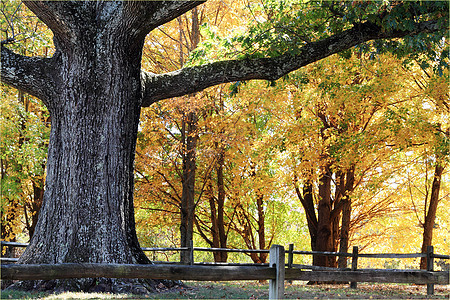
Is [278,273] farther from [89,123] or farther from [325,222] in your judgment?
[325,222]

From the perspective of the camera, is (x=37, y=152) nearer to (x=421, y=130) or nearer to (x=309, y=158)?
(x=309, y=158)

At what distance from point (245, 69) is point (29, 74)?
4.30m

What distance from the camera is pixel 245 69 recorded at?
9180mm

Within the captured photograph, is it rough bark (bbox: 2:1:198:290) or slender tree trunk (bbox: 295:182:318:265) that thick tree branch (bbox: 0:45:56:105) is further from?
slender tree trunk (bbox: 295:182:318:265)

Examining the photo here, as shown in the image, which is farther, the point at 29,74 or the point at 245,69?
the point at 245,69

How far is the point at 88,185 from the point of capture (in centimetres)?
754

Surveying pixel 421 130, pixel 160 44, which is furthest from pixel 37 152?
pixel 421 130

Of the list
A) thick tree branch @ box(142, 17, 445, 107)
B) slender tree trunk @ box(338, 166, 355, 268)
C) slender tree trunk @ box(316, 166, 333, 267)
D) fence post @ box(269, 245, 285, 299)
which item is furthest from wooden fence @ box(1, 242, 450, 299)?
slender tree trunk @ box(316, 166, 333, 267)

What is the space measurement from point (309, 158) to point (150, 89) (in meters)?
8.01

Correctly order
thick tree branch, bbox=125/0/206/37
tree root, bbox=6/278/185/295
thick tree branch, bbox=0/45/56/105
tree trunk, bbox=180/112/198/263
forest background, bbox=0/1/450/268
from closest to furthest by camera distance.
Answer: tree root, bbox=6/278/185/295 < thick tree branch, bbox=125/0/206/37 < thick tree branch, bbox=0/45/56/105 < forest background, bbox=0/1/450/268 < tree trunk, bbox=180/112/198/263

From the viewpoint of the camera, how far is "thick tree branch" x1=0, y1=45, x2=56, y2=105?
26.7 ft

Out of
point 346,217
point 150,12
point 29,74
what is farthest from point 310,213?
point 29,74

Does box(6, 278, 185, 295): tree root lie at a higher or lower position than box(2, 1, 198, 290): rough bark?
lower

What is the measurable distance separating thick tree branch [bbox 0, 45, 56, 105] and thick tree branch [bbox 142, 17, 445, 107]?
182cm
